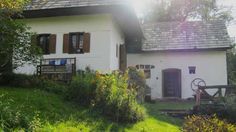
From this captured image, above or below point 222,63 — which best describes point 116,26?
above

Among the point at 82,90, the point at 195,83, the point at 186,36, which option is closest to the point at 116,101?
the point at 82,90

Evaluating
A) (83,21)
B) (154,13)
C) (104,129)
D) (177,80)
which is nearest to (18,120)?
(104,129)

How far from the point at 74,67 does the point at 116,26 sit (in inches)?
155

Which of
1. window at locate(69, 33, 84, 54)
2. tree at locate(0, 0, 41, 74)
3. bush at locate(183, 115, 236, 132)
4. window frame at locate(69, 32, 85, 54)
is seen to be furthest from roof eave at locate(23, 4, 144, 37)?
bush at locate(183, 115, 236, 132)

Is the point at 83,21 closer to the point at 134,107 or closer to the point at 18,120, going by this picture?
the point at 134,107

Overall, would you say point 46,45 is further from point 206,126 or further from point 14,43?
point 206,126

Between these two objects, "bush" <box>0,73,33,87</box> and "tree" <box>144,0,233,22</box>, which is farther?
"tree" <box>144,0,233,22</box>

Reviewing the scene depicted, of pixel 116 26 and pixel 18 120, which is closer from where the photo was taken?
pixel 18 120

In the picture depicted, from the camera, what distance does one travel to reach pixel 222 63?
2461 cm

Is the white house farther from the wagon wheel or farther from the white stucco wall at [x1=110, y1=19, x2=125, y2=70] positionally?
A: the wagon wheel

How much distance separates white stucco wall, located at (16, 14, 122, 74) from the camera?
18875 mm

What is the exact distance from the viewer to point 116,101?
11.4 m

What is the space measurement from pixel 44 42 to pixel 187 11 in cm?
2639

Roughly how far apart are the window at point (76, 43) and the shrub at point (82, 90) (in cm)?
687
